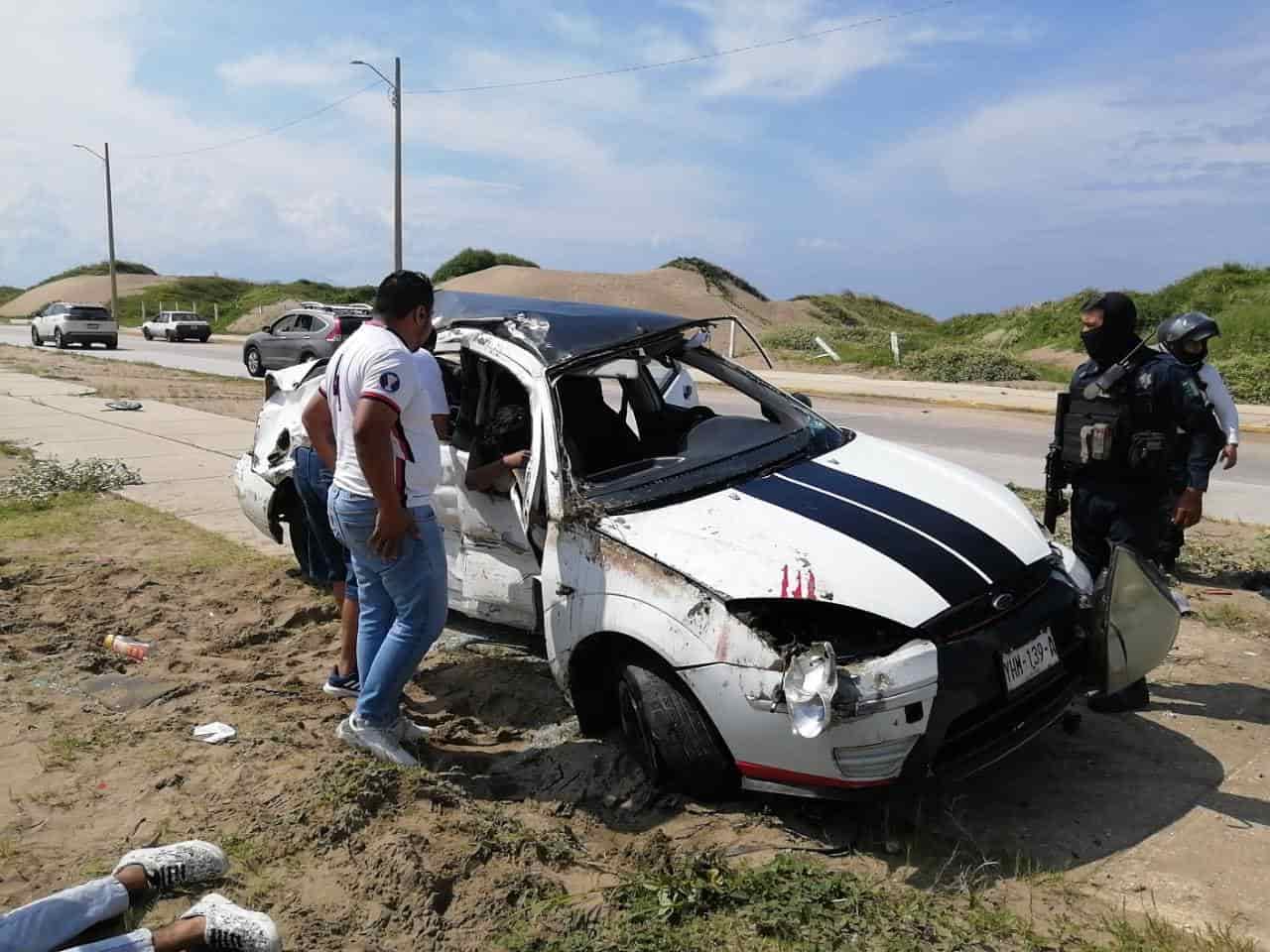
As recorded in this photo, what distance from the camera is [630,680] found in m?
3.46

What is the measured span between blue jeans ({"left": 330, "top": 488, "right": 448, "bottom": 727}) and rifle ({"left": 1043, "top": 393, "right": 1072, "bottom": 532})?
2713 millimetres

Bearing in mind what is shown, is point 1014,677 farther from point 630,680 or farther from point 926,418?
point 926,418

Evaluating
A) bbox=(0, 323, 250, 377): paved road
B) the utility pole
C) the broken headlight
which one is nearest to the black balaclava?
the broken headlight

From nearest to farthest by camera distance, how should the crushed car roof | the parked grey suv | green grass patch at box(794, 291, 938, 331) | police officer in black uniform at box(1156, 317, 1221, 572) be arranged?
1. the crushed car roof
2. police officer in black uniform at box(1156, 317, 1221, 572)
3. the parked grey suv
4. green grass patch at box(794, 291, 938, 331)

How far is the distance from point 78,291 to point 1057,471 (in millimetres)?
90068

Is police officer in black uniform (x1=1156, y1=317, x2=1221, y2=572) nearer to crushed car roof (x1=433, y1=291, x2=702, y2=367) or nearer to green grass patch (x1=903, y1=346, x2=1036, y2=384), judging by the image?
crushed car roof (x1=433, y1=291, x2=702, y2=367)

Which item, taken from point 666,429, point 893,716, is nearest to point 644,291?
point 666,429

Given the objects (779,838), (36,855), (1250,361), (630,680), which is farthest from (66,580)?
(1250,361)

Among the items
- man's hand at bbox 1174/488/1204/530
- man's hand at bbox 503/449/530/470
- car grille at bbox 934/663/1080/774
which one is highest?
man's hand at bbox 503/449/530/470

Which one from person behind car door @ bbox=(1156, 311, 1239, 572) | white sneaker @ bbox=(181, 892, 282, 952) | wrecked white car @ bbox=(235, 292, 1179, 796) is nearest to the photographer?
white sneaker @ bbox=(181, 892, 282, 952)

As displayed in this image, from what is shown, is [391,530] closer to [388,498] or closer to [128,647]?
[388,498]

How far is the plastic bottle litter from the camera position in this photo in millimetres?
5074

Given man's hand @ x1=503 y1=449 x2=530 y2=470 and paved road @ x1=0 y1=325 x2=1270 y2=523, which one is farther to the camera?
paved road @ x1=0 y1=325 x2=1270 y2=523

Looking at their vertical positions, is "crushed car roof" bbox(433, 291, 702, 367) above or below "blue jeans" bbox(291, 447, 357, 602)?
above
